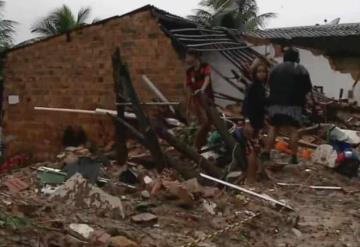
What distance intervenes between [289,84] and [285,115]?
376 mm

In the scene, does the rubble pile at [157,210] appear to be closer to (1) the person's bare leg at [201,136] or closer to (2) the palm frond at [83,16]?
(1) the person's bare leg at [201,136]

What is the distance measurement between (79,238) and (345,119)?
365 inches

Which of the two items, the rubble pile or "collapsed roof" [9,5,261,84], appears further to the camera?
"collapsed roof" [9,5,261,84]

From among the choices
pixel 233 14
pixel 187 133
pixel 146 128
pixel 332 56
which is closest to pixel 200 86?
pixel 187 133

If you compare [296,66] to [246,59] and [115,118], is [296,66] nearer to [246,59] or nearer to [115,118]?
[115,118]

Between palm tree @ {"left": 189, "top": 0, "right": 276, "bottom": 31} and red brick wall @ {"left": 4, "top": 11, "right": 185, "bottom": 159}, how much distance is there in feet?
33.4

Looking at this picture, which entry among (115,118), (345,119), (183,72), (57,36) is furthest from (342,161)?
(57,36)

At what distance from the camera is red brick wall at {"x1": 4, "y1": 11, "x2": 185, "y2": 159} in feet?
36.7

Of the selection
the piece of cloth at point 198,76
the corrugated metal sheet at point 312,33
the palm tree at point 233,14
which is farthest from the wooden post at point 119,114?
the palm tree at point 233,14

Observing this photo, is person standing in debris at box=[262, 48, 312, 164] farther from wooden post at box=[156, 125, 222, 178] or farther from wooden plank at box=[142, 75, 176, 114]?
wooden plank at box=[142, 75, 176, 114]

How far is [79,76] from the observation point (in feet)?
38.0

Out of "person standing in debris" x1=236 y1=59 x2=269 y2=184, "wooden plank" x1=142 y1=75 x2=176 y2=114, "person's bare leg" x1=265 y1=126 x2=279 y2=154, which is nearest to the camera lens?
"person standing in debris" x1=236 y1=59 x2=269 y2=184

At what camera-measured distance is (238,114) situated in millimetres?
11023

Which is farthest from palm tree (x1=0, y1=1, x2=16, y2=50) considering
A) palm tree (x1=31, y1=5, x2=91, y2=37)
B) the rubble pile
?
the rubble pile
